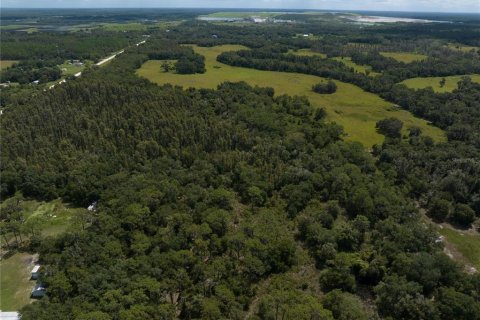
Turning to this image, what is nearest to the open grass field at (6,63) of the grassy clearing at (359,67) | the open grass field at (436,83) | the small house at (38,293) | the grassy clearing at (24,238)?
the grassy clearing at (24,238)

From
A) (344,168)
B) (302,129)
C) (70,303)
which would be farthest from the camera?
(302,129)

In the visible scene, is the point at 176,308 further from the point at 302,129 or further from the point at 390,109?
the point at 390,109

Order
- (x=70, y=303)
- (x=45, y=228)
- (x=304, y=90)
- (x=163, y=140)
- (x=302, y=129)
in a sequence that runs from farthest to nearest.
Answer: (x=304, y=90)
(x=302, y=129)
(x=163, y=140)
(x=45, y=228)
(x=70, y=303)

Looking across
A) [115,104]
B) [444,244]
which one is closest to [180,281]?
[444,244]

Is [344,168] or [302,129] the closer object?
[344,168]

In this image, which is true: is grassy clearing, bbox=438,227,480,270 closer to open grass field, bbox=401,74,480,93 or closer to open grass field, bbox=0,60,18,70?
open grass field, bbox=401,74,480,93

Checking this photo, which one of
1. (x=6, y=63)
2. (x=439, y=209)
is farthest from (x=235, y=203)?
(x=6, y=63)

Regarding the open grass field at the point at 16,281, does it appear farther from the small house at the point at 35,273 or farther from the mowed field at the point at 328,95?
the mowed field at the point at 328,95

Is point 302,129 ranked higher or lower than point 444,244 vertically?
higher
